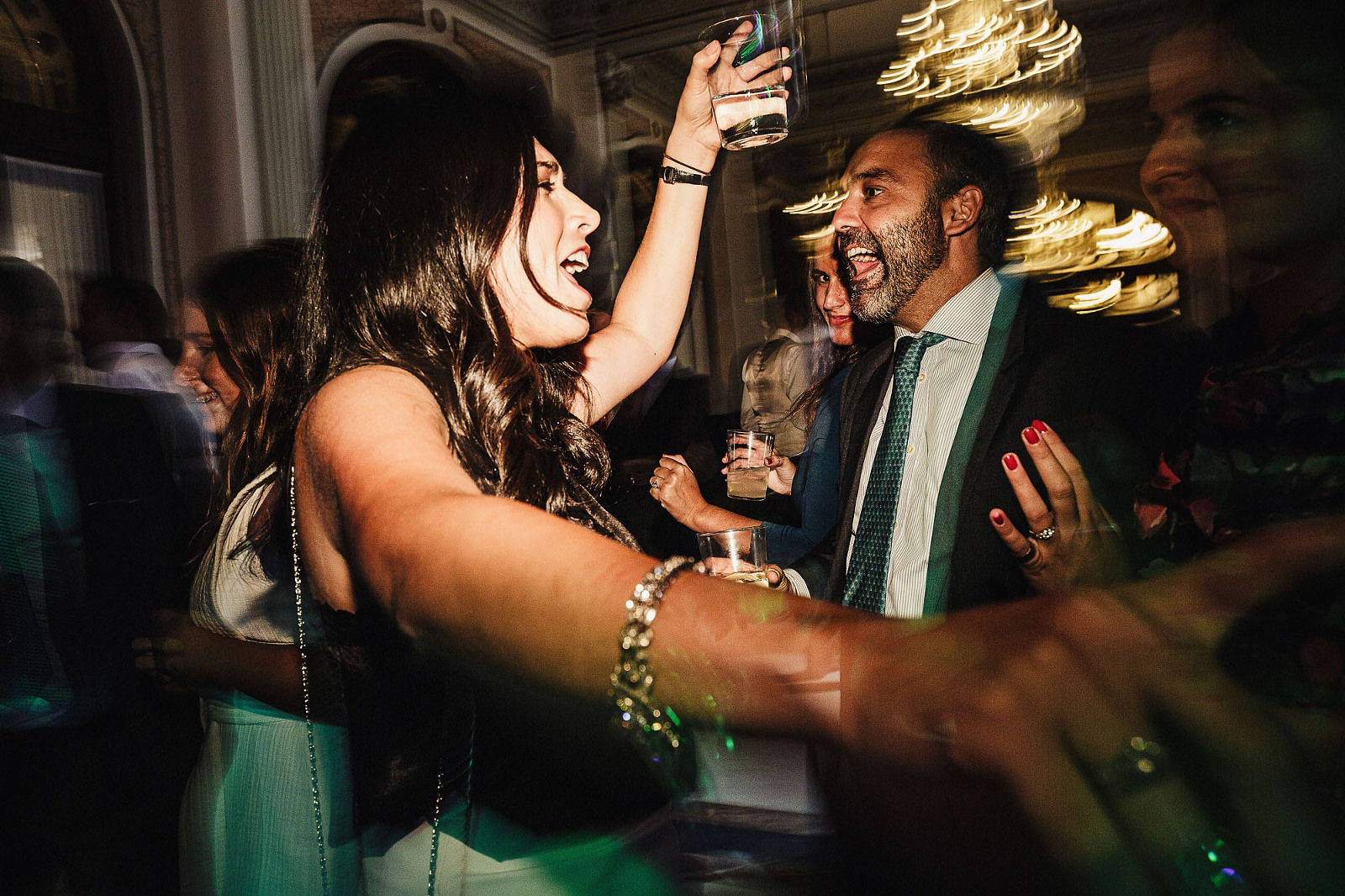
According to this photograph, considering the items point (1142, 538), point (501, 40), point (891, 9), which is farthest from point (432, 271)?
point (891, 9)

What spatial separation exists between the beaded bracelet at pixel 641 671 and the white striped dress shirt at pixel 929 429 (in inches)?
40.9

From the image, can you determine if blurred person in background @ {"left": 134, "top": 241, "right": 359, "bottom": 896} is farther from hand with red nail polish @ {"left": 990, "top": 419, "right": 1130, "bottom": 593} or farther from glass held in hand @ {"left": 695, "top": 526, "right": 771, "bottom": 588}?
hand with red nail polish @ {"left": 990, "top": 419, "right": 1130, "bottom": 593}

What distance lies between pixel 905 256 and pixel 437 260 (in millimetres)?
1090

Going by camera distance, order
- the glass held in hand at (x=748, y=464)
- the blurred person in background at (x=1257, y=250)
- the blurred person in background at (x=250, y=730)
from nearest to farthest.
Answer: the blurred person in background at (x=1257, y=250) → the blurred person in background at (x=250, y=730) → the glass held in hand at (x=748, y=464)

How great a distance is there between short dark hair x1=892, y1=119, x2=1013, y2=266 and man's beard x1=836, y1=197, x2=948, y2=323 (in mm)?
54

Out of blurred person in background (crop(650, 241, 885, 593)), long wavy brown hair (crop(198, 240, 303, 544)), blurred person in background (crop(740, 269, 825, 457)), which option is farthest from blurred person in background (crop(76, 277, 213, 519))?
blurred person in background (crop(740, 269, 825, 457))

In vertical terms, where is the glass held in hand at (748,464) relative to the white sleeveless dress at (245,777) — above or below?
above

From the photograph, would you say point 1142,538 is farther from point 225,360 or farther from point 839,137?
point 839,137

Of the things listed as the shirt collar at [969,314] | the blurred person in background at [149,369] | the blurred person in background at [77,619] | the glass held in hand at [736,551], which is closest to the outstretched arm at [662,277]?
the glass held in hand at [736,551]

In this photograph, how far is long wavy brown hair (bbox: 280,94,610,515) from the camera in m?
0.62

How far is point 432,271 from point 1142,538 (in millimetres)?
550

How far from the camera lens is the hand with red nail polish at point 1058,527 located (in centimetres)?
47

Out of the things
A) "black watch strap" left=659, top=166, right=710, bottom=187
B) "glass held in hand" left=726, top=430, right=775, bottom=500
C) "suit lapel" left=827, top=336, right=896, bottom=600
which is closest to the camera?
"black watch strap" left=659, top=166, right=710, bottom=187

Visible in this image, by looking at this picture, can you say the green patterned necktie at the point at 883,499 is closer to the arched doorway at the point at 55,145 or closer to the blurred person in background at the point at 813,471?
the blurred person in background at the point at 813,471
